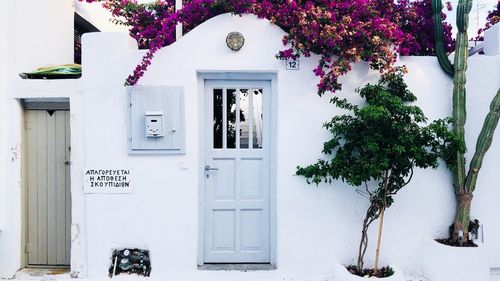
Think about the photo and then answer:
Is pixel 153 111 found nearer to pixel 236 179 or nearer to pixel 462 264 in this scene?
pixel 236 179

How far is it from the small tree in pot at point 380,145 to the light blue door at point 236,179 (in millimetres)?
633

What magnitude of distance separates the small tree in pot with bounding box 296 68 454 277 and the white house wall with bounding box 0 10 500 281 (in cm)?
25

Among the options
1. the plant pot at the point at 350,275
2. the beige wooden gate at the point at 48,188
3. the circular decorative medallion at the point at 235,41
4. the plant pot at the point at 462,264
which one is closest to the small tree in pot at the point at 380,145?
the plant pot at the point at 350,275

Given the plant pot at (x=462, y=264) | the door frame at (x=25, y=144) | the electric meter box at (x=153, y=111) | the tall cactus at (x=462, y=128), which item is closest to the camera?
the plant pot at (x=462, y=264)

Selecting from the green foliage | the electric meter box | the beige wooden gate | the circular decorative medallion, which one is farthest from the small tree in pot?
the beige wooden gate

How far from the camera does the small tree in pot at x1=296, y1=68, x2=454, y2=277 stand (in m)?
3.88

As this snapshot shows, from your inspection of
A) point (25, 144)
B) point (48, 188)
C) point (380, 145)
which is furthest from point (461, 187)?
point (25, 144)

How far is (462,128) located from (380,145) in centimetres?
118

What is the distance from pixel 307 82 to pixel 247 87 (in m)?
0.74

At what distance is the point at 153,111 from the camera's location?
4.41 metres

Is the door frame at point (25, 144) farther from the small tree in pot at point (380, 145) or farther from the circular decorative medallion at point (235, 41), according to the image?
the small tree in pot at point (380, 145)

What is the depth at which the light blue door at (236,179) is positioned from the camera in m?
4.70

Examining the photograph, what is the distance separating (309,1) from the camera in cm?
441

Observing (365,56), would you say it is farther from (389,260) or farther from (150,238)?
(150,238)
